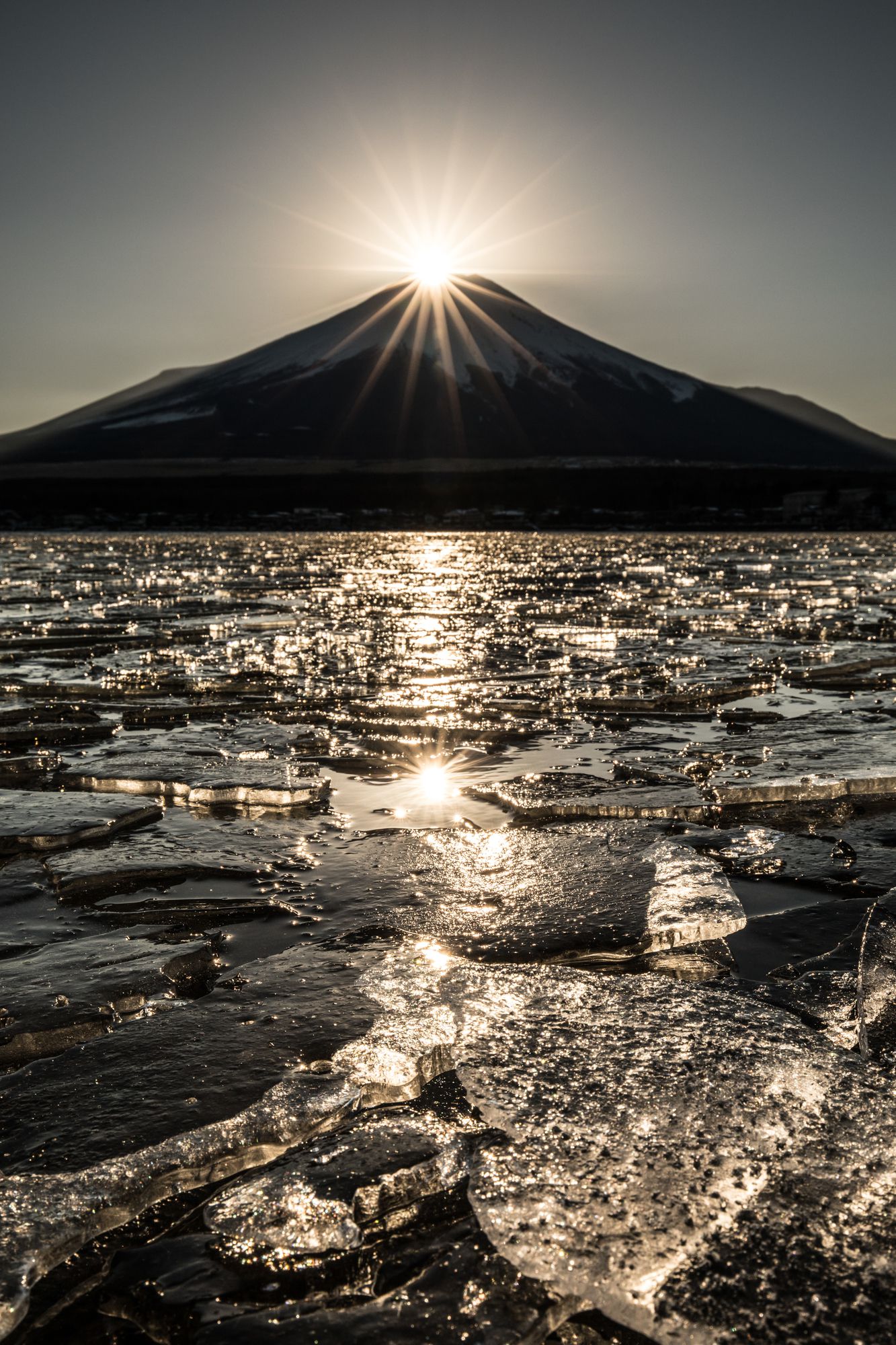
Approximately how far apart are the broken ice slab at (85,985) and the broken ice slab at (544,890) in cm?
69

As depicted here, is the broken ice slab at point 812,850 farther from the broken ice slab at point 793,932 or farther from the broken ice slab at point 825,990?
the broken ice slab at point 825,990

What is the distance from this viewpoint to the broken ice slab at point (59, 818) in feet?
13.6

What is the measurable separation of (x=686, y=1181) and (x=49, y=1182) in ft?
4.14

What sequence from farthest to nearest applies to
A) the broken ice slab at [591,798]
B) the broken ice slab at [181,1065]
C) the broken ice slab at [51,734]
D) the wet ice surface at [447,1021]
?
the broken ice slab at [51,734] < the broken ice slab at [591,798] < the broken ice slab at [181,1065] < the wet ice surface at [447,1021]

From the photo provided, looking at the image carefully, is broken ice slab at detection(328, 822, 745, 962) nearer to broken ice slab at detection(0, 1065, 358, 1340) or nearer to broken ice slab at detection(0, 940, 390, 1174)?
broken ice slab at detection(0, 940, 390, 1174)

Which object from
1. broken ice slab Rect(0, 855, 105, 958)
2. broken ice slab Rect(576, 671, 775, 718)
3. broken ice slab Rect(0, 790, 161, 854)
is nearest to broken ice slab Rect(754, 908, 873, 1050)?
broken ice slab Rect(0, 855, 105, 958)

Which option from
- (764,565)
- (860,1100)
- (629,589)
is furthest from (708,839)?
(764,565)

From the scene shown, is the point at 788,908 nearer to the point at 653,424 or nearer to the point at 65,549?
the point at 65,549

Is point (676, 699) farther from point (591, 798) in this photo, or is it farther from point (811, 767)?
point (591, 798)

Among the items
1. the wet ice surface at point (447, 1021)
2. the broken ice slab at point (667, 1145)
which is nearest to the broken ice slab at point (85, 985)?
the wet ice surface at point (447, 1021)

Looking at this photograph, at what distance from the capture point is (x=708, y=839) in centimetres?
420

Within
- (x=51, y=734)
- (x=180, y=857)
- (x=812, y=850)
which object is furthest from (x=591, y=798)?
(x=51, y=734)

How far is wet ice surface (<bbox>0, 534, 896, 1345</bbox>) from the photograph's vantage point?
181 cm

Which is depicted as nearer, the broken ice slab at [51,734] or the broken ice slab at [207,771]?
the broken ice slab at [207,771]
